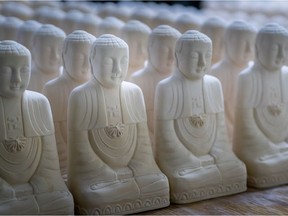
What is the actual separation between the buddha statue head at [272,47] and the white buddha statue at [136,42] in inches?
39.8

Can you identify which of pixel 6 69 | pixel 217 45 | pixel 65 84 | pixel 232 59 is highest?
pixel 217 45

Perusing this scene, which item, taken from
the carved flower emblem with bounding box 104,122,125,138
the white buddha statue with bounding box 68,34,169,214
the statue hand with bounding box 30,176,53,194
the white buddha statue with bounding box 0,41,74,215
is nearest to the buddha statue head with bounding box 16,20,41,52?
the white buddha statue with bounding box 68,34,169,214

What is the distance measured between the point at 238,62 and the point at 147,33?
2.77 feet

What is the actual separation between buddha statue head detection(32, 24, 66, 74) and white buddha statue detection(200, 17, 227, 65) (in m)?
1.44

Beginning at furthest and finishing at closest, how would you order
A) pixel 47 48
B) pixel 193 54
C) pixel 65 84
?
pixel 47 48, pixel 65 84, pixel 193 54

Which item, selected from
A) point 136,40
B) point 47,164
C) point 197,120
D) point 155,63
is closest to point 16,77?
point 47,164

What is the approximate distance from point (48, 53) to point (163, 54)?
0.91 m

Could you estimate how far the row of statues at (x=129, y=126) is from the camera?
3.62 meters

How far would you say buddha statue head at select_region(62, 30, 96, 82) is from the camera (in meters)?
4.19

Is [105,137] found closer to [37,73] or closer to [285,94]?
[37,73]

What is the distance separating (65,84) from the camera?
438cm

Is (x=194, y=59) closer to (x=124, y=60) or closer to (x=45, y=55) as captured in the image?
(x=124, y=60)

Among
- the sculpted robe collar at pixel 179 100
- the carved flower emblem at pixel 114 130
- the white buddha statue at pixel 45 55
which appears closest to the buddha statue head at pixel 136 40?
the white buddha statue at pixel 45 55

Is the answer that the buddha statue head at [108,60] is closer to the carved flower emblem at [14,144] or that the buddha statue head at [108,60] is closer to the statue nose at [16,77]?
the statue nose at [16,77]
